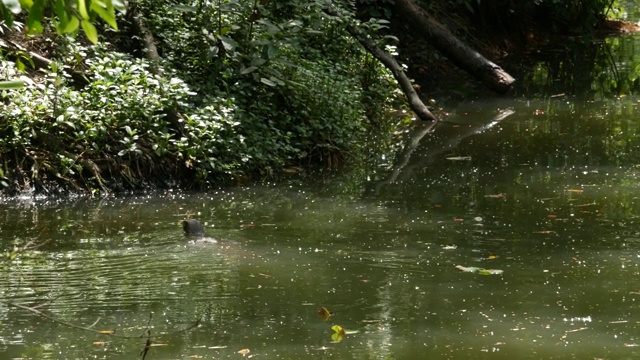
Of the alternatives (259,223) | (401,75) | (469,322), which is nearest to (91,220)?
(259,223)

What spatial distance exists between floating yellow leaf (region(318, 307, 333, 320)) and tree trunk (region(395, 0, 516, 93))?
8.85 meters

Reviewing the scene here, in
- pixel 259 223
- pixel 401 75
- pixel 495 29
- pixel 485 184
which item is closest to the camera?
pixel 259 223

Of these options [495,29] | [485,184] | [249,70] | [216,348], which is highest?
[495,29]

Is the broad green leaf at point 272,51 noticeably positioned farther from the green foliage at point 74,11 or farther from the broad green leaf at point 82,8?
the broad green leaf at point 82,8

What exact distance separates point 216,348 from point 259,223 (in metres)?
2.74

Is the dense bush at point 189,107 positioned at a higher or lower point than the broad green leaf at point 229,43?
lower

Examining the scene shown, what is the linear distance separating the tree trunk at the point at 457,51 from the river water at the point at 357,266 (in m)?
3.59

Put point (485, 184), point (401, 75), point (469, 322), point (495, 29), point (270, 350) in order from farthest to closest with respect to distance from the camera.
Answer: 1. point (495, 29)
2. point (401, 75)
3. point (485, 184)
4. point (469, 322)
5. point (270, 350)

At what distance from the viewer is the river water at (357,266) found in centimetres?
507

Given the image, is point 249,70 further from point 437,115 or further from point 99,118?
point 437,115

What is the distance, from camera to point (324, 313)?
5465 mm

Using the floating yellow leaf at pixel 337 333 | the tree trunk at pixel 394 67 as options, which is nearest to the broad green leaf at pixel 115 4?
the floating yellow leaf at pixel 337 333

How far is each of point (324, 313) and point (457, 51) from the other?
9.15 m

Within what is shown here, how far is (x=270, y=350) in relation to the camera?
195 inches
